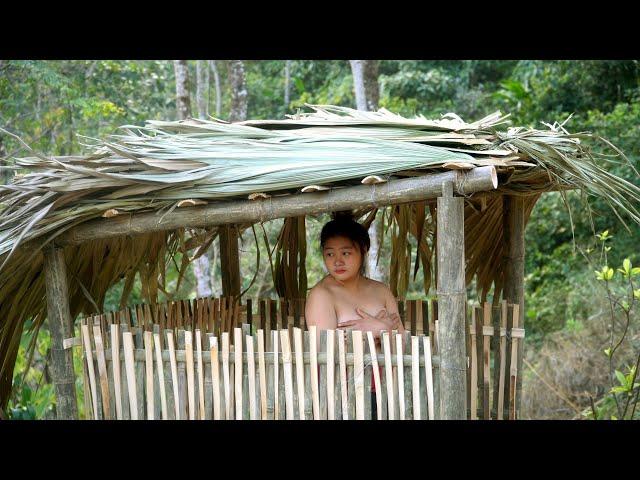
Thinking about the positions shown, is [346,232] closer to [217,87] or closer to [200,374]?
[200,374]

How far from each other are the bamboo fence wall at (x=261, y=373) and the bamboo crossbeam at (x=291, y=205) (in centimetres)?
56

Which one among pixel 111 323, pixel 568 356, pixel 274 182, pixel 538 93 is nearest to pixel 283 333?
pixel 274 182

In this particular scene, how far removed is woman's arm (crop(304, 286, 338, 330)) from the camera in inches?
202

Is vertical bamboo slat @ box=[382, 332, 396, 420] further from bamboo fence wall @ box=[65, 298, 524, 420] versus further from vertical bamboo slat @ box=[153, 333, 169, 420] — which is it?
vertical bamboo slat @ box=[153, 333, 169, 420]

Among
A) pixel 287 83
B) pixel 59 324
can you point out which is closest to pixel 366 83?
pixel 59 324

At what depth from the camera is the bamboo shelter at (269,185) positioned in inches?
166

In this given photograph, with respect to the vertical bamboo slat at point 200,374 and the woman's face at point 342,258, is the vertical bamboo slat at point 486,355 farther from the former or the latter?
the vertical bamboo slat at point 200,374

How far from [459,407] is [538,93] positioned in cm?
807

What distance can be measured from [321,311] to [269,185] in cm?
108

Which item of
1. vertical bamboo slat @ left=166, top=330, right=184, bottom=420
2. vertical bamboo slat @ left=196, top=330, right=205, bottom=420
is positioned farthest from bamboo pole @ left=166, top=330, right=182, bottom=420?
vertical bamboo slat @ left=196, top=330, right=205, bottom=420

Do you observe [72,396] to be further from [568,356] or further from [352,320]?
[568,356]

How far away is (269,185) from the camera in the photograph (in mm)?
4367

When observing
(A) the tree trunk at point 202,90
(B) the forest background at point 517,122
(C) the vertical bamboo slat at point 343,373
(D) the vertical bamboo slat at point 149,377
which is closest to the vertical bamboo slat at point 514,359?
(C) the vertical bamboo slat at point 343,373

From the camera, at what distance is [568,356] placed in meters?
9.95
